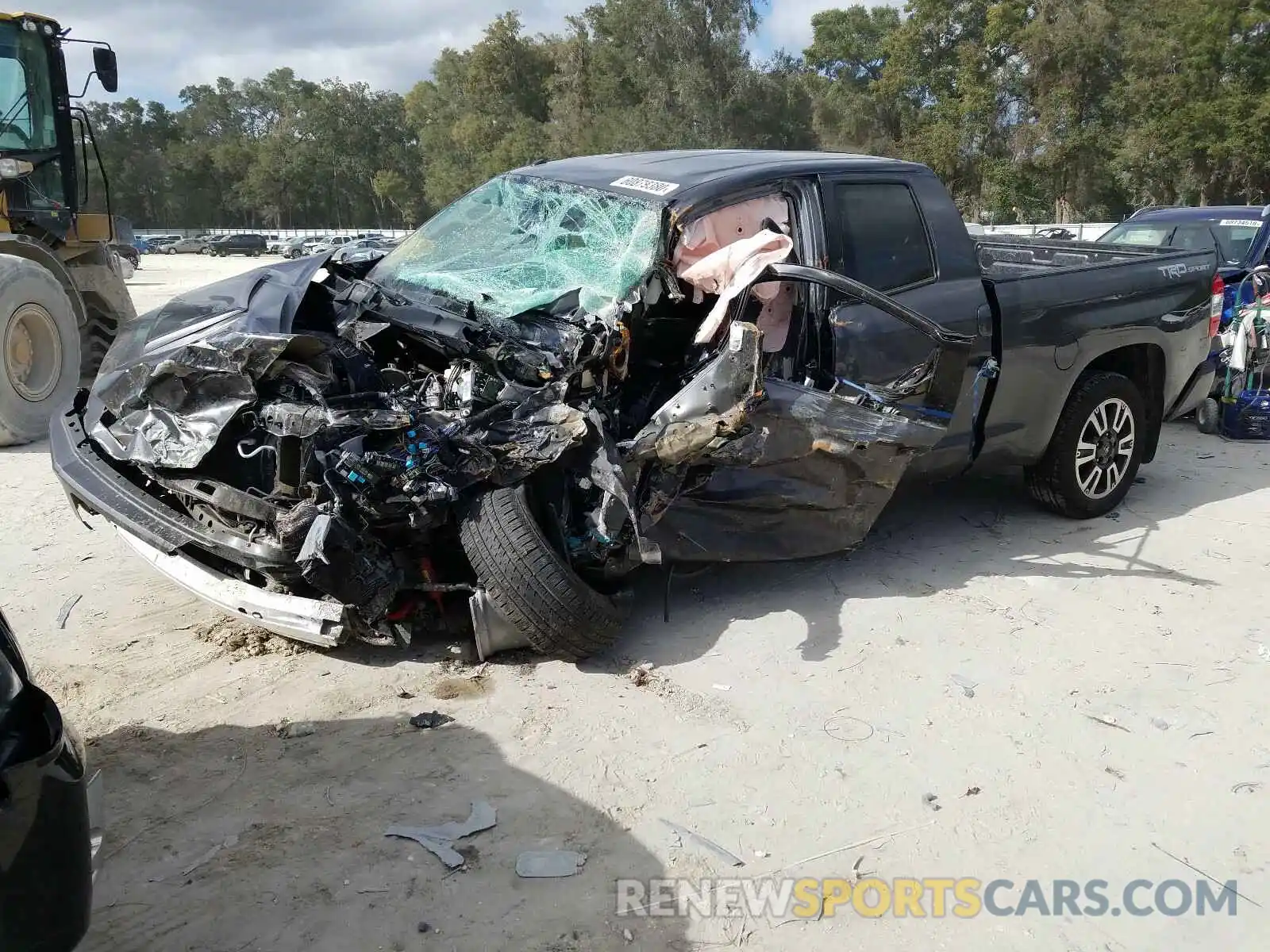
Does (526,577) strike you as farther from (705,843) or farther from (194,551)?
(194,551)

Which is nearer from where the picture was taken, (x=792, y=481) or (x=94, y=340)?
(x=792, y=481)

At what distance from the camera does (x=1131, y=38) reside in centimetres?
3381

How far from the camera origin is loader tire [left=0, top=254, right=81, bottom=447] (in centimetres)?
752

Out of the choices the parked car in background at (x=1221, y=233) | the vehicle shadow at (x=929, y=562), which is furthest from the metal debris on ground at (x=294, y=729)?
the parked car in background at (x=1221, y=233)

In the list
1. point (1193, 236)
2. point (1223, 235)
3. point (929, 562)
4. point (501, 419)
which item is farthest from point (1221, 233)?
point (501, 419)

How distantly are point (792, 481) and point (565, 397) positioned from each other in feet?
3.56

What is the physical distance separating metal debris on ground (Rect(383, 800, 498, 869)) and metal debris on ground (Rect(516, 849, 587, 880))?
0.60ft

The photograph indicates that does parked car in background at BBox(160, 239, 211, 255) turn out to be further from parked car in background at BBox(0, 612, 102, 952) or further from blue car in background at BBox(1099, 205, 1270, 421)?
parked car in background at BBox(0, 612, 102, 952)

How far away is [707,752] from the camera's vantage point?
3.51 meters

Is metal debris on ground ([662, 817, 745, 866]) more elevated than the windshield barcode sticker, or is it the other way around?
the windshield barcode sticker

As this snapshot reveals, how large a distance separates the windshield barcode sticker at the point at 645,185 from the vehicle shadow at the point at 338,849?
98.6 inches

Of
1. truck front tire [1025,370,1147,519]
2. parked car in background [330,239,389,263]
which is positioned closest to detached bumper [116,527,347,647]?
parked car in background [330,239,389,263]

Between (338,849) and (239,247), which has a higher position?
(239,247)

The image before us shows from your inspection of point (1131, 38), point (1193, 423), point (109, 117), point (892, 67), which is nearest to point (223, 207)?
point (109, 117)
